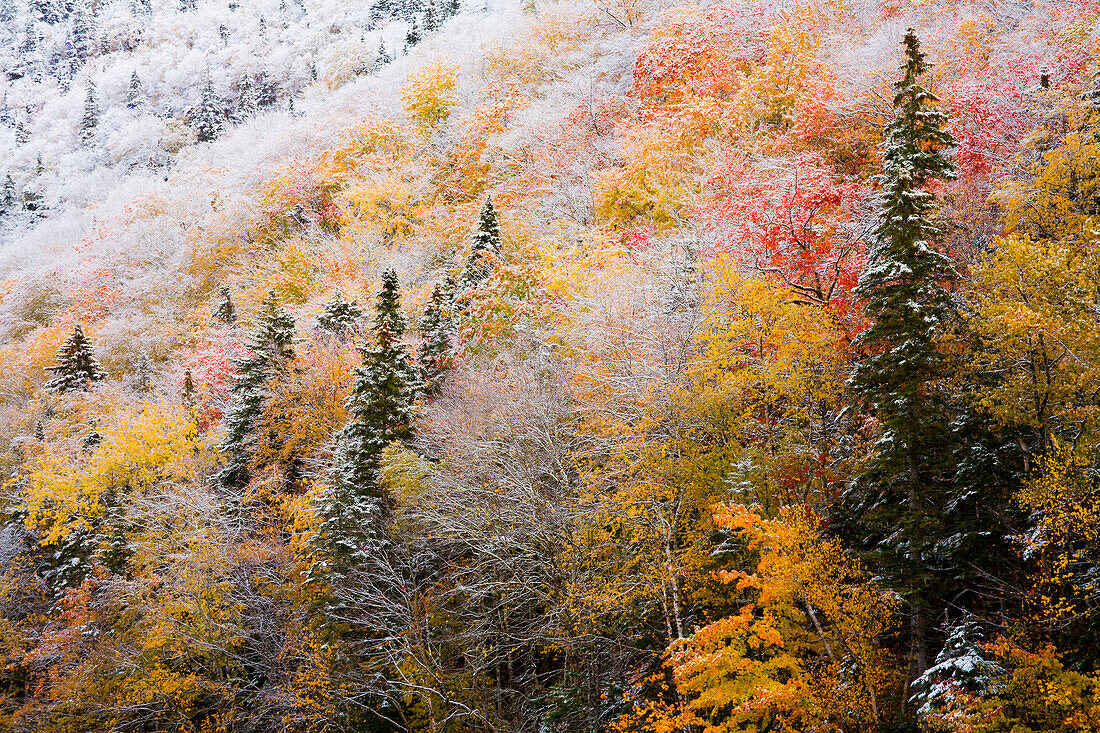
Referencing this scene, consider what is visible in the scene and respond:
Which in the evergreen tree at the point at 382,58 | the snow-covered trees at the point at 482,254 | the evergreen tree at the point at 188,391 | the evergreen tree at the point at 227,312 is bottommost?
the evergreen tree at the point at 188,391

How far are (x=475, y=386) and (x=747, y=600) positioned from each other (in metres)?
8.50

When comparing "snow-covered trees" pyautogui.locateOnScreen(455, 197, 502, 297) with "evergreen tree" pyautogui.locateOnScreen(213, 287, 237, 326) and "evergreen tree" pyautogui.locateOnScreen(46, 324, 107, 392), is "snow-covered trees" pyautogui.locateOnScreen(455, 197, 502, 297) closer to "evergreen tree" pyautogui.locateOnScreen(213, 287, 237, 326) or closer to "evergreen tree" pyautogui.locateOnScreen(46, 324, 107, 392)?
"evergreen tree" pyautogui.locateOnScreen(213, 287, 237, 326)

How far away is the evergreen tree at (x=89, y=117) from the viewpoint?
85750 millimetres

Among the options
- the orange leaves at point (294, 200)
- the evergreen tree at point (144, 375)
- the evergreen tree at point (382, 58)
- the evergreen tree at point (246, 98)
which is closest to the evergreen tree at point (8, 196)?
the evergreen tree at point (246, 98)

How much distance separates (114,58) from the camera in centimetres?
10694

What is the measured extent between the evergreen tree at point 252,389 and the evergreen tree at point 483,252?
6.97 m

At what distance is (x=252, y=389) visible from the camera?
882 inches

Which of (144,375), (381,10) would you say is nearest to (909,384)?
(144,375)

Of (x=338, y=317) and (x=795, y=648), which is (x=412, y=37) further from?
(x=795, y=648)

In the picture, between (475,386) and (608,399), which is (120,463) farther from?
(608,399)

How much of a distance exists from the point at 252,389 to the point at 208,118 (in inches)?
2847

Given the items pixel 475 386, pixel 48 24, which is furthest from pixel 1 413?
pixel 48 24

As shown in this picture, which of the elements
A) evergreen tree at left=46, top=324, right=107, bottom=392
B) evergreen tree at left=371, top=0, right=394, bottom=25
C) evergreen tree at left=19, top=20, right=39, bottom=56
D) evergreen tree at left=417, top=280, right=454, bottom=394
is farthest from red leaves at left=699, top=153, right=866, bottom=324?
evergreen tree at left=19, top=20, right=39, bottom=56

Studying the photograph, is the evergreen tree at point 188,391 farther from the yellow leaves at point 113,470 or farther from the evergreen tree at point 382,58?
the evergreen tree at point 382,58
